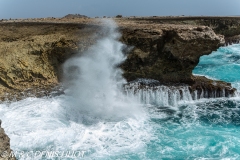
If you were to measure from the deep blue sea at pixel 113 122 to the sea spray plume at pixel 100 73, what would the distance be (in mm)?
56

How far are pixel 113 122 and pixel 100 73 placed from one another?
159 inches

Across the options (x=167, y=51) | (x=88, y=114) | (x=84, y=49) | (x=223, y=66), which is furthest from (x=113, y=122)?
(x=223, y=66)

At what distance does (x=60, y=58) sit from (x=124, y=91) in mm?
4507

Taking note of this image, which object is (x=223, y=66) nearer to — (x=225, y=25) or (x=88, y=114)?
(x=225, y=25)

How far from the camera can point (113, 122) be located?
1248 cm

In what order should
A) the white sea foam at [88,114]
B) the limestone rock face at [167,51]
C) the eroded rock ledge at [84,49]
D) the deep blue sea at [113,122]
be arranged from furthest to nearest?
the eroded rock ledge at [84,49] → the limestone rock face at [167,51] → the white sea foam at [88,114] → the deep blue sea at [113,122]

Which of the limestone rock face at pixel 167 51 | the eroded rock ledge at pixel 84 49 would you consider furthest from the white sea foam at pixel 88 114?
the limestone rock face at pixel 167 51

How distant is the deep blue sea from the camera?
400 inches

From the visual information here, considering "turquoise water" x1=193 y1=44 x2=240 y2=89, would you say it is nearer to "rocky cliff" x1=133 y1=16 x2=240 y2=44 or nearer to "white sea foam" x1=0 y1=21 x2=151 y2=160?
"rocky cliff" x1=133 y1=16 x2=240 y2=44

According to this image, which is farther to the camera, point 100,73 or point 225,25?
point 225,25

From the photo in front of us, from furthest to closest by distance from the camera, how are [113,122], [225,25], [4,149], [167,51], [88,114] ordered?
[225,25] → [167,51] → [88,114] → [113,122] → [4,149]

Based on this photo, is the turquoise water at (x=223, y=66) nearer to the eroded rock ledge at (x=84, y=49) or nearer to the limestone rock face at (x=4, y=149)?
the eroded rock ledge at (x=84, y=49)

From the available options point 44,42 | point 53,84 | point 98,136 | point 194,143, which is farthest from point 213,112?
point 44,42

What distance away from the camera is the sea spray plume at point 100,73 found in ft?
48.2
